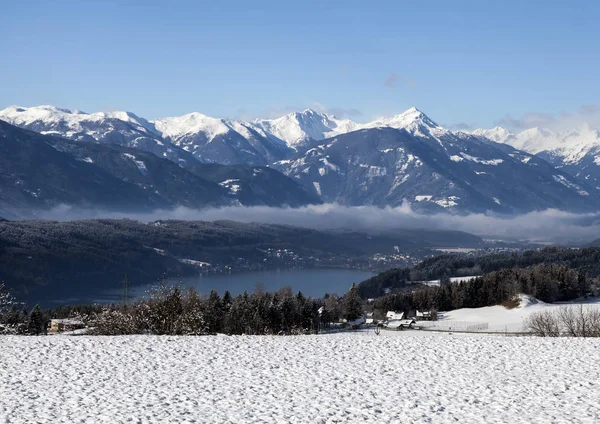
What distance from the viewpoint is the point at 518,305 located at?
8738 centimetres

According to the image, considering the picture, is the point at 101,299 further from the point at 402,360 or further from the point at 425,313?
the point at 402,360

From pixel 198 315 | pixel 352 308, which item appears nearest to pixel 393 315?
pixel 352 308

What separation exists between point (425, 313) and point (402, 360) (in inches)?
2676

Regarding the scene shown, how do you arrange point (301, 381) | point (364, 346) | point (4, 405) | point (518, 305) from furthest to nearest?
point (518, 305) → point (364, 346) → point (301, 381) → point (4, 405)

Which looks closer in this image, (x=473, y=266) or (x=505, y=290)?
(x=505, y=290)

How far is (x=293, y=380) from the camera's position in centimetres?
2305

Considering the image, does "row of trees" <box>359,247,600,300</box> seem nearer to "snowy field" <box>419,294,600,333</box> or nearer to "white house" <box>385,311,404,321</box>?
"snowy field" <box>419,294,600,333</box>

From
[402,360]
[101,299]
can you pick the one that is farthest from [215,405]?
[101,299]

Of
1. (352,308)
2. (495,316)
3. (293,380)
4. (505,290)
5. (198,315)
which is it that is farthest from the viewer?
(505,290)

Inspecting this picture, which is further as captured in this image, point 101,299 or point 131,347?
point 101,299

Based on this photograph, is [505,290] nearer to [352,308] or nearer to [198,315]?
[352,308]

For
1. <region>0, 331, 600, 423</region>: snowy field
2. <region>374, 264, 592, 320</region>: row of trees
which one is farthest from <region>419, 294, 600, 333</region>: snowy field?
<region>0, 331, 600, 423</region>: snowy field

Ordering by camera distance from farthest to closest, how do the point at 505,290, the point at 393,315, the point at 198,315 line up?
the point at 505,290 < the point at 393,315 < the point at 198,315

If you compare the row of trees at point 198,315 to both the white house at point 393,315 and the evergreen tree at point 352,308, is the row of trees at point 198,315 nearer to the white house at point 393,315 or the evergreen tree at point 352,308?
the evergreen tree at point 352,308
